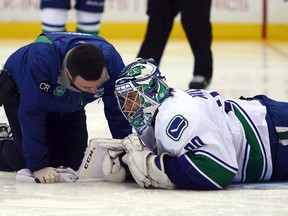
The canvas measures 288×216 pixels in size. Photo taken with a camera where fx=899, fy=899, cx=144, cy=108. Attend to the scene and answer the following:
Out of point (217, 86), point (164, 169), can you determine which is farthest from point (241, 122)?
point (217, 86)

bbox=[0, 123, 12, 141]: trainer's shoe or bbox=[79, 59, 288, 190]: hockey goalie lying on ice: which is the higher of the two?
bbox=[79, 59, 288, 190]: hockey goalie lying on ice

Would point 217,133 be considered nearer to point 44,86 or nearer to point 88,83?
point 88,83

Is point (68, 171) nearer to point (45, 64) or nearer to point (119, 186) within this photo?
point (119, 186)

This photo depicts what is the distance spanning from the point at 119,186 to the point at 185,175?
25 cm

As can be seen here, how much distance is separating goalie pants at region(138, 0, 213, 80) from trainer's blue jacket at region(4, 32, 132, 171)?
2349mm

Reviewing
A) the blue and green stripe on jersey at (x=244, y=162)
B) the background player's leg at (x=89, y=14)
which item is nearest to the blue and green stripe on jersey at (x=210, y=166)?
the blue and green stripe on jersey at (x=244, y=162)

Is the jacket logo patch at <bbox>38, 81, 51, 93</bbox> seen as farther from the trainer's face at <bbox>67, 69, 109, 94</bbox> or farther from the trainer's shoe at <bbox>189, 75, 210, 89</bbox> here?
the trainer's shoe at <bbox>189, 75, 210, 89</bbox>

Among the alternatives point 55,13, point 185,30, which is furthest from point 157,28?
point 55,13

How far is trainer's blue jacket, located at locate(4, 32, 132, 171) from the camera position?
8.93ft

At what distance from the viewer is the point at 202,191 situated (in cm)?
266

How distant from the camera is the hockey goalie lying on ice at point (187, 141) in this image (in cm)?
260

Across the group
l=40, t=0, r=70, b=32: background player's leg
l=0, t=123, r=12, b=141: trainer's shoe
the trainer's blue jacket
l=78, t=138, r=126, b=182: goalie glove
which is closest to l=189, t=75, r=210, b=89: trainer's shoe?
l=40, t=0, r=70, b=32: background player's leg

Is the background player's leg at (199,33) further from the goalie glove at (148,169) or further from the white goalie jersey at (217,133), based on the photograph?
the goalie glove at (148,169)

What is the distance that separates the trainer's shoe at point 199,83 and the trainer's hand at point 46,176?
248 centimetres
